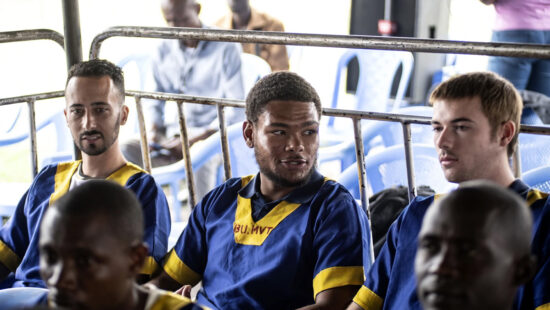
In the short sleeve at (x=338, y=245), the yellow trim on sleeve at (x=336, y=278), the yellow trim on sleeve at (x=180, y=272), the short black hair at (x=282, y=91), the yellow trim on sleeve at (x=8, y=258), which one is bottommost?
the yellow trim on sleeve at (x=8, y=258)

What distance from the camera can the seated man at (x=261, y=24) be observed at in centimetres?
557

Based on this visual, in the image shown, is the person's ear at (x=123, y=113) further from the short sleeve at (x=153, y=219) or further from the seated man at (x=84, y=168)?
the short sleeve at (x=153, y=219)

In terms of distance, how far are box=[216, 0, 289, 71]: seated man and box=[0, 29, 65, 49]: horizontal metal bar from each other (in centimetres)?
280

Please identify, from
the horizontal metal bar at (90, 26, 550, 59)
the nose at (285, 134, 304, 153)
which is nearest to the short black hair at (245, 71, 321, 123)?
the nose at (285, 134, 304, 153)

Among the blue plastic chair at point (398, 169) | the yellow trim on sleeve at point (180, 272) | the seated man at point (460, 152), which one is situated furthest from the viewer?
the blue plastic chair at point (398, 169)

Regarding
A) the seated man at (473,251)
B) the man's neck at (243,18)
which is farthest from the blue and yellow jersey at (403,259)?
the man's neck at (243,18)

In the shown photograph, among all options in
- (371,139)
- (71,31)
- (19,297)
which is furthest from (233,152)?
(19,297)

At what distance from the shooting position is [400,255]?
1.77m

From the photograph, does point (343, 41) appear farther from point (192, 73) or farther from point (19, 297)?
point (192, 73)

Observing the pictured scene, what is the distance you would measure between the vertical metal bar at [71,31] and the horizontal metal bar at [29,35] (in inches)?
3.4

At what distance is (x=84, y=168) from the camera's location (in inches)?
93.8

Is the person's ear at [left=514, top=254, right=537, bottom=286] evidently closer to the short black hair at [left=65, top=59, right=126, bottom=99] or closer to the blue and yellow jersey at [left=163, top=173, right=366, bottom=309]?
the blue and yellow jersey at [left=163, top=173, right=366, bottom=309]

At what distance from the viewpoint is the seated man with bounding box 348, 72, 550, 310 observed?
1.76m

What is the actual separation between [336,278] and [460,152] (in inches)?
18.6
